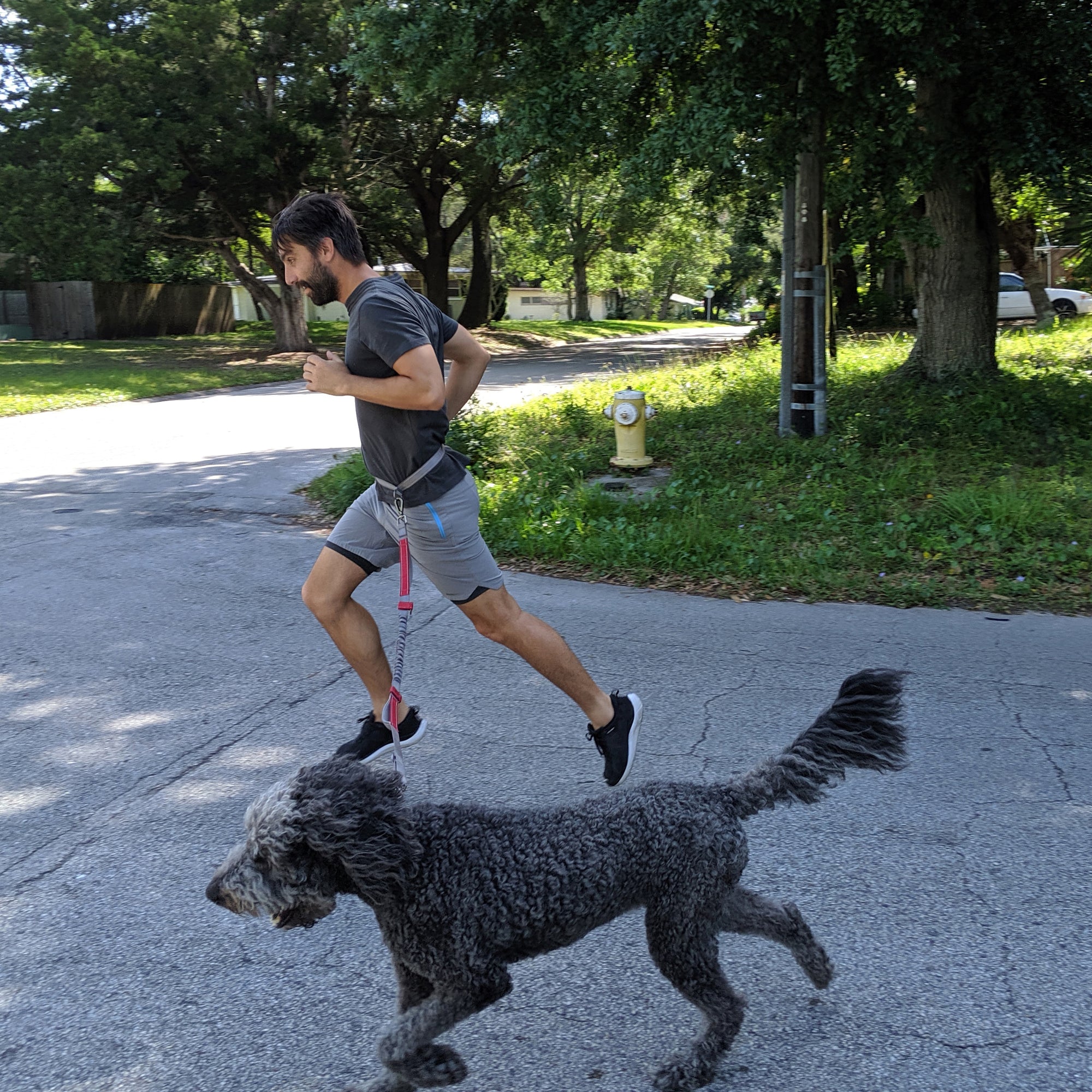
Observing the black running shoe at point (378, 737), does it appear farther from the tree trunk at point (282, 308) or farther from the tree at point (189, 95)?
the tree trunk at point (282, 308)

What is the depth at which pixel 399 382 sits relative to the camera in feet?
11.2

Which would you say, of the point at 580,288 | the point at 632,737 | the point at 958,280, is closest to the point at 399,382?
the point at 632,737

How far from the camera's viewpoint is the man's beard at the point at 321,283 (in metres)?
3.45

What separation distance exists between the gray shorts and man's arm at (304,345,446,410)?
438mm

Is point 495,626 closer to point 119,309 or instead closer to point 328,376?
point 328,376

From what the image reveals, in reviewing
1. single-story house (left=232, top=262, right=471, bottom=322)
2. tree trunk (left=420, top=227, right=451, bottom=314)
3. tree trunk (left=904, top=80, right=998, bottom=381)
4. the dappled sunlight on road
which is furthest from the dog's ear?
single-story house (left=232, top=262, right=471, bottom=322)

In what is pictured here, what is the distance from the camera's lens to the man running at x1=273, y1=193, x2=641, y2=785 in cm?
342

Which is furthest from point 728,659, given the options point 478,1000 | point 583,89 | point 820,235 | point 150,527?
point 583,89

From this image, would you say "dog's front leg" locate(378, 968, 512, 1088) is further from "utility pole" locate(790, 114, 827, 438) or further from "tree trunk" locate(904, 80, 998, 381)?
"tree trunk" locate(904, 80, 998, 381)

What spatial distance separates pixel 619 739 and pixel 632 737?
60mm

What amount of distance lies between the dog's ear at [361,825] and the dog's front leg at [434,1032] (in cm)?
27

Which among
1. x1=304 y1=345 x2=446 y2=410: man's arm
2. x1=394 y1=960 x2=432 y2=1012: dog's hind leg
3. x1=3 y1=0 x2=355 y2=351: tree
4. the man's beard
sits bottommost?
x1=394 y1=960 x2=432 y2=1012: dog's hind leg

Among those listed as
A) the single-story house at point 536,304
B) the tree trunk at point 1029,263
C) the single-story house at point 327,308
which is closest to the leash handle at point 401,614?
the tree trunk at point 1029,263

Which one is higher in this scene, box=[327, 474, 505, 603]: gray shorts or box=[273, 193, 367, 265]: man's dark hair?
box=[273, 193, 367, 265]: man's dark hair
